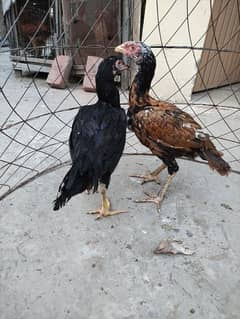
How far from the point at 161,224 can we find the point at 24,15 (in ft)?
7.62

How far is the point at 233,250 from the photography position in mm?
1021

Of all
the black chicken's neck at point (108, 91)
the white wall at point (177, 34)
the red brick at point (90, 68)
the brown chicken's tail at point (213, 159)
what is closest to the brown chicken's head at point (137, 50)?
the black chicken's neck at point (108, 91)

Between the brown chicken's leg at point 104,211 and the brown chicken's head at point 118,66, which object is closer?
the brown chicken's head at point 118,66

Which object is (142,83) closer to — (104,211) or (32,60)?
(104,211)

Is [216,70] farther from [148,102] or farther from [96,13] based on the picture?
[148,102]

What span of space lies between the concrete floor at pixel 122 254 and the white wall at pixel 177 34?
104 centimetres

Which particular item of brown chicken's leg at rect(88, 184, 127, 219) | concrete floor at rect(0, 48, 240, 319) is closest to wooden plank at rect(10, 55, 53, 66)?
concrete floor at rect(0, 48, 240, 319)

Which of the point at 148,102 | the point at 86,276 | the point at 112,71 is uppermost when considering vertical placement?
the point at 112,71

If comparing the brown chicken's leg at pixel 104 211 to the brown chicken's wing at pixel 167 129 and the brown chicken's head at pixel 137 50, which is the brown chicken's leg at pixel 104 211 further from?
the brown chicken's head at pixel 137 50

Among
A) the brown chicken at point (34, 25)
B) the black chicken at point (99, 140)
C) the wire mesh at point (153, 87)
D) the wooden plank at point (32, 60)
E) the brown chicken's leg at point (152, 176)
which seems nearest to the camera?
the black chicken at point (99, 140)

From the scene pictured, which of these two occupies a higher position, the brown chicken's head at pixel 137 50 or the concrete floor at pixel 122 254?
the brown chicken's head at pixel 137 50

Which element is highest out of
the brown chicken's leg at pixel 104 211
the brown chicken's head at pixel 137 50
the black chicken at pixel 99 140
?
the brown chicken's head at pixel 137 50

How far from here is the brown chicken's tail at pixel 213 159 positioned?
114cm

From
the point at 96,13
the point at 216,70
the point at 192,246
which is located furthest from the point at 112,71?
the point at 216,70
